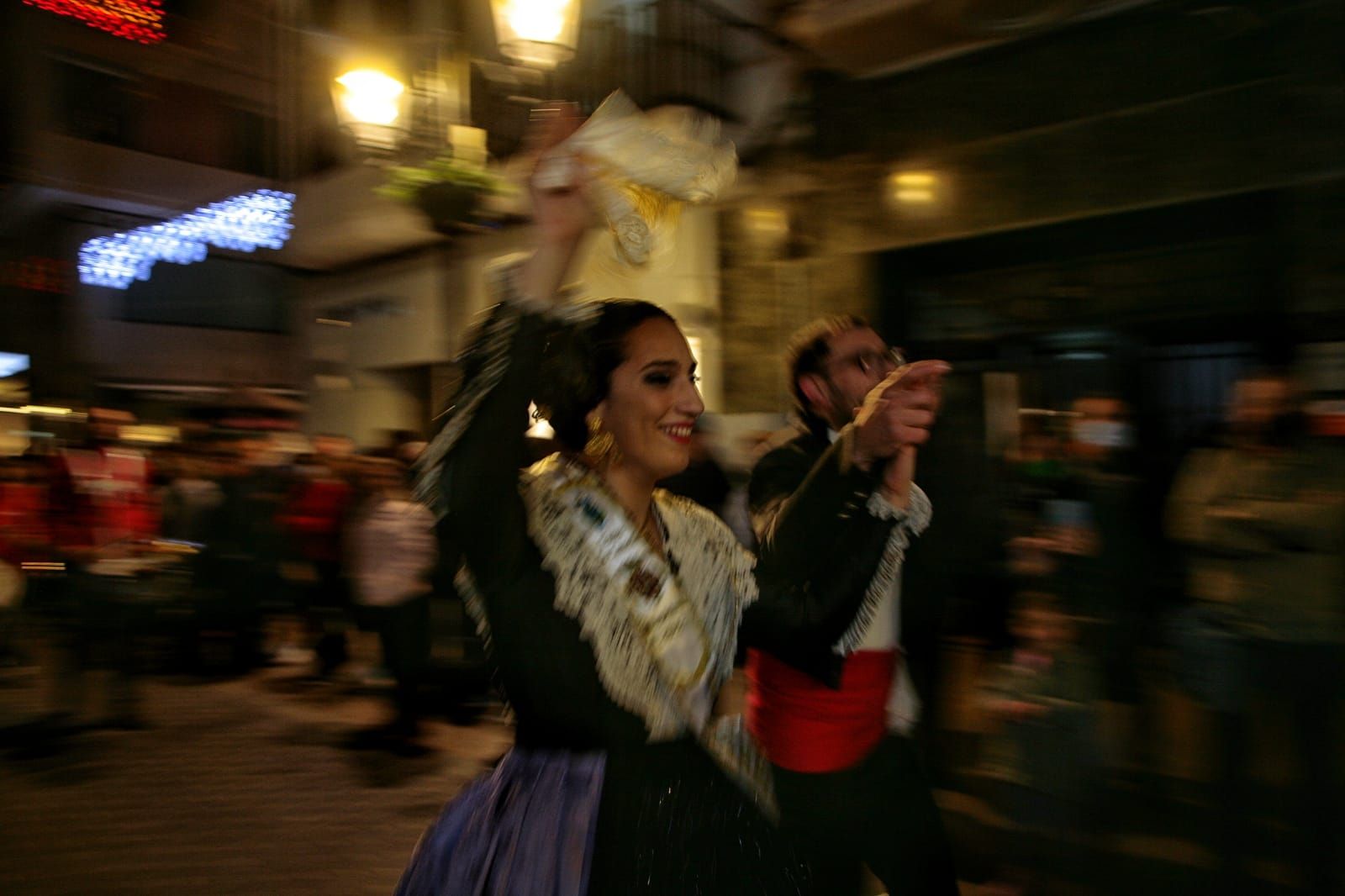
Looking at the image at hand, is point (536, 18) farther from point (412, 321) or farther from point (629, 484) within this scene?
point (412, 321)

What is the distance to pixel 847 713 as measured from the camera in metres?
2.29

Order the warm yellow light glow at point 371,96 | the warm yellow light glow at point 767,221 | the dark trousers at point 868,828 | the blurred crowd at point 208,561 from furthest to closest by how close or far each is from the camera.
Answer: the warm yellow light glow at point 767,221
the blurred crowd at point 208,561
the warm yellow light glow at point 371,96
the dark trousers at point 868,828

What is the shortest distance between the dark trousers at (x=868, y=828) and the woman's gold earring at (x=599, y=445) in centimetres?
103

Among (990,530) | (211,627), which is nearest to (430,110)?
(211,627)

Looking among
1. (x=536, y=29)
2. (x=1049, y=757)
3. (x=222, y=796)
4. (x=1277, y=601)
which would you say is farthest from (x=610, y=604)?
(x=222, y=796)

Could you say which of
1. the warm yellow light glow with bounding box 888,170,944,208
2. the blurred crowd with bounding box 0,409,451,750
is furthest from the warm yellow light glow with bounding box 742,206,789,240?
the blurred crowd with bounding box 0,409,451,750

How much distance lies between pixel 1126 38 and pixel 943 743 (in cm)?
426

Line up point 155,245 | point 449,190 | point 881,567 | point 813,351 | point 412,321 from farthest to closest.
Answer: point 155,245 < point 412,321 < point 449,190 < point 813,351 < point 881,567

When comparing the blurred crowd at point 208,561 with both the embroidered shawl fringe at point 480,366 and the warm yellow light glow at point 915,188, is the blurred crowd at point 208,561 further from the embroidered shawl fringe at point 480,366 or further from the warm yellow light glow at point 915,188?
the warm yellow light glow at point 915,188

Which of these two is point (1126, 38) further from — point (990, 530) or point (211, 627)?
point (211, 627)

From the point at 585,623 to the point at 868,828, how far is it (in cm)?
→ 111

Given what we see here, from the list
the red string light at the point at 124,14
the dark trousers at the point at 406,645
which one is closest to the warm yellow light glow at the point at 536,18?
the dark trousers at the point at 406,645

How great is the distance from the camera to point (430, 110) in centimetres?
682

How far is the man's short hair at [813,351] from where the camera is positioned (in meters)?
2.44
